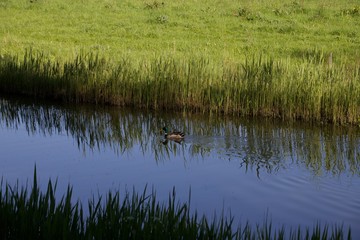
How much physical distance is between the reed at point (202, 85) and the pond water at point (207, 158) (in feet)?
1.27

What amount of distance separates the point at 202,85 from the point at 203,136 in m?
2.09

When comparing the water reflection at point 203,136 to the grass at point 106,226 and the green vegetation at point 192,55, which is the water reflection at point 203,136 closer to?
the green vegetation at point 192,55

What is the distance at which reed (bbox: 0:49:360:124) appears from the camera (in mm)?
12898

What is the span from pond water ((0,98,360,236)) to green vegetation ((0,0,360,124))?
48cm

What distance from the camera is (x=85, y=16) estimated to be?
80.5ft

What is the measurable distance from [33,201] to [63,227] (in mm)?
684

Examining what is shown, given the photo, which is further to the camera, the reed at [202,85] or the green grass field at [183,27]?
the green grass field at [183,27]

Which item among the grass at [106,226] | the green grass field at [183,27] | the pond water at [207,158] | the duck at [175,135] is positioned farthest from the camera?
the green grass field at [183,27]

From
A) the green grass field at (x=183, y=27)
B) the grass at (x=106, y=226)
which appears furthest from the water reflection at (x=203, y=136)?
the grass at (x=106, y=226)

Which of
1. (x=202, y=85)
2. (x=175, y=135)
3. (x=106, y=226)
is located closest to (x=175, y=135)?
(x=175, y=135)

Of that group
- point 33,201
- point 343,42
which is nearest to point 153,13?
point 343,42

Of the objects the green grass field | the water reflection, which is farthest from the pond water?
the green grass field

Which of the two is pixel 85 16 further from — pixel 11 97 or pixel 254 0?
pixel 11 97

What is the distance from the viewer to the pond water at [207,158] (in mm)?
8469
